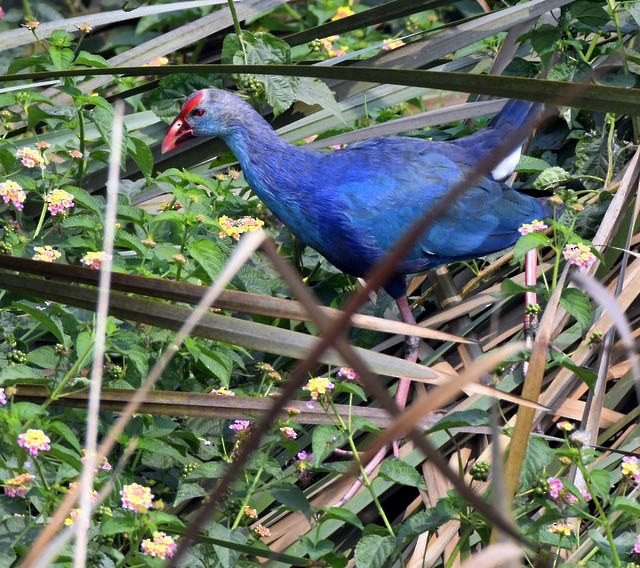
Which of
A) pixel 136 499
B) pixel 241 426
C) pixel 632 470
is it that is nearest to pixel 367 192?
pixel 241 426

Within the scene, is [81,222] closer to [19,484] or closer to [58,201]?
[58,201]

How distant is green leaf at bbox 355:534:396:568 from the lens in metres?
2.04

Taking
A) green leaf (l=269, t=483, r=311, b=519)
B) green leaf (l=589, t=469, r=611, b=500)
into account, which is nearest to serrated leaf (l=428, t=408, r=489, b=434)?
green leaf (l=589, t=469, r=611, b=500)

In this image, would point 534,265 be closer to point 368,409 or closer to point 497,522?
point 368,409

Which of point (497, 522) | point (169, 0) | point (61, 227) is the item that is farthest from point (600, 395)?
point (169, 0)

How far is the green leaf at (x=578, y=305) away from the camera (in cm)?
243

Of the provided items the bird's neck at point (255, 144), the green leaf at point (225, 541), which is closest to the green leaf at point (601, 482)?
the green leaf at point (225, 541)

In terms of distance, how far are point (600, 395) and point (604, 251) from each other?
0.58 metres

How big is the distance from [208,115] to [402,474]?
4.33 ft

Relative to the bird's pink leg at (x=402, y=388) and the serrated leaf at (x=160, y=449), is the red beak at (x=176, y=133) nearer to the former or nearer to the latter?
the bird's pink leg at (x=402, y=388)

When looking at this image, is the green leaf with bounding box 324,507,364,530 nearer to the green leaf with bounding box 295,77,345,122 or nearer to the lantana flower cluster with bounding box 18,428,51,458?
the lantana flower cluster with bounding box 18,428,51,458

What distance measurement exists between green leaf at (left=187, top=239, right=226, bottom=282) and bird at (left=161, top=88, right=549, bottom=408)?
1.67 ft

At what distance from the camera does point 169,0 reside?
14.7ft

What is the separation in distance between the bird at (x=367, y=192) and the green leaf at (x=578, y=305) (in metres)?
0.60
